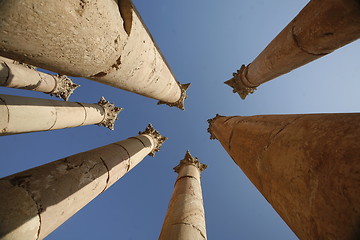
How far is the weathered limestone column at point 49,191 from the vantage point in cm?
364

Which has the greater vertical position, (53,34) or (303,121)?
(53,34)

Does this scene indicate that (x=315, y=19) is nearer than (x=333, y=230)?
No

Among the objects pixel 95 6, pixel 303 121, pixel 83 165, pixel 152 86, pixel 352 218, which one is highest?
pixel 95 6

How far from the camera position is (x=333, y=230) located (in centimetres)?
151

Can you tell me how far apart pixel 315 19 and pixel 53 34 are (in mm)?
5097

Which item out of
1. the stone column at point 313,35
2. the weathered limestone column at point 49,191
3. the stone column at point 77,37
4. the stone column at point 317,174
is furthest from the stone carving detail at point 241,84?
the stone column at point 317,174

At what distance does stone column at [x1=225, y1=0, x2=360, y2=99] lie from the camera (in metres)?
3.75

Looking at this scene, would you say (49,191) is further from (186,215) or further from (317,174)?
(317,174)

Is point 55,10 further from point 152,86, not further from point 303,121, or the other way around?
point 152,86

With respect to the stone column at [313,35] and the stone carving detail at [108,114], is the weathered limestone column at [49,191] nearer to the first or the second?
the stone carving detail at [108,114]

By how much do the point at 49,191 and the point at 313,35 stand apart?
23.2ft

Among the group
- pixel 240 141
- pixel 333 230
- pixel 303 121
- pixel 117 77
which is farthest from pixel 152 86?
pixel 333 230

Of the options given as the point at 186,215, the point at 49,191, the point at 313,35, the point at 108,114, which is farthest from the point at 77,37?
the point at 108,114

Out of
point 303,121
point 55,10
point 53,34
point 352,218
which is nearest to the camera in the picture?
point 352,218
